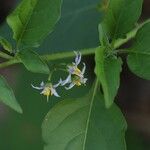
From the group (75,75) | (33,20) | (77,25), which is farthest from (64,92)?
(33,20)

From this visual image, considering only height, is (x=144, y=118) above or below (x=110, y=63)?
below

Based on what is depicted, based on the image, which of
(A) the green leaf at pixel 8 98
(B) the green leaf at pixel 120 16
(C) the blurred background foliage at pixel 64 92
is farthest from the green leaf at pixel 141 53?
(C) the blurred background foliage at pixel 64 92

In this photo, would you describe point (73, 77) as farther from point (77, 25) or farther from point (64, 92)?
point (64, 92)

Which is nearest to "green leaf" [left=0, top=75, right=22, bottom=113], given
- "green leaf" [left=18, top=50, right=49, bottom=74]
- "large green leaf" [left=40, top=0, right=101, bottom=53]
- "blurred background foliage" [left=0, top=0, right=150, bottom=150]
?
"green leaf" [left=18, top=50, right=49, bottom=74]

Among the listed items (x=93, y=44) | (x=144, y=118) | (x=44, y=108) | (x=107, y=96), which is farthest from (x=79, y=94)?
(x=107, y=96)

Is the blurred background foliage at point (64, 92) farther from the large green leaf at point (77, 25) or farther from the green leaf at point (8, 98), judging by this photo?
the green leaf at point (8, 98)

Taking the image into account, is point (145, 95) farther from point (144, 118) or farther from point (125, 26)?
point (125, 26)

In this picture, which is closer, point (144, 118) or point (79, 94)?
point (79, 94)
